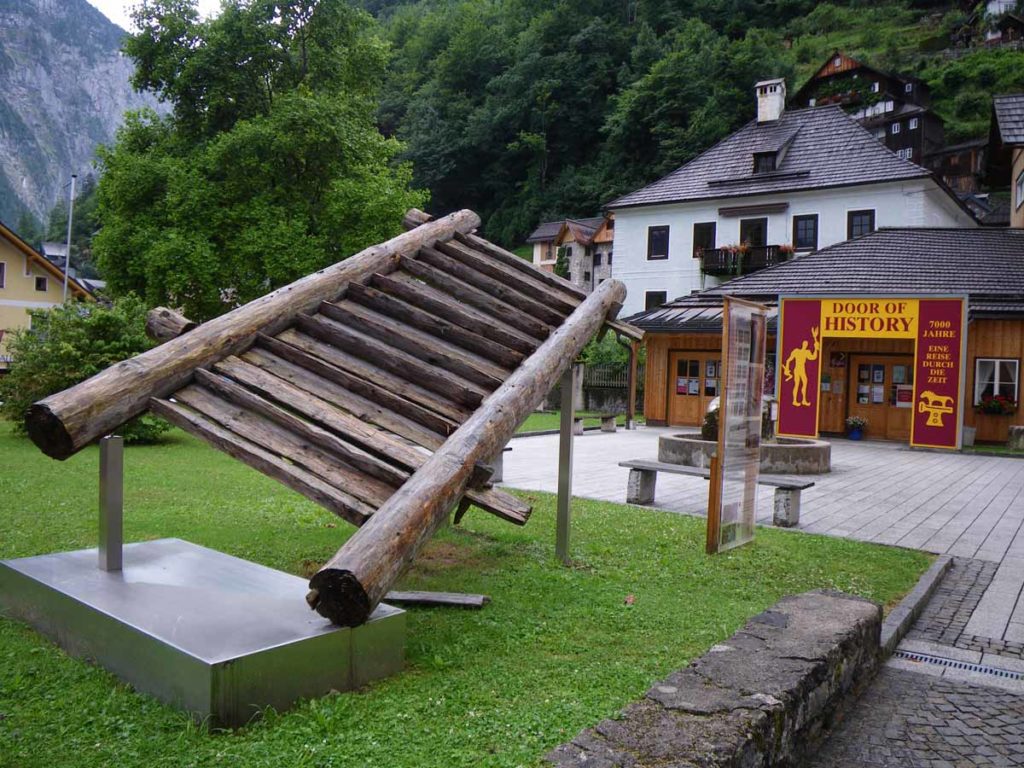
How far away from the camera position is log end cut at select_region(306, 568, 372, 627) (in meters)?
3.46

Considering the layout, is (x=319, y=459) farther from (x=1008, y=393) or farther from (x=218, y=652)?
(x=1008, y=393)

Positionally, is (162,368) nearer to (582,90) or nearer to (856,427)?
(856,427)

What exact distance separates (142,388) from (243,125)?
60.3 feet

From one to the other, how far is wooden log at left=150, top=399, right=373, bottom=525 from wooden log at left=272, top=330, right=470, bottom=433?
3.02ft

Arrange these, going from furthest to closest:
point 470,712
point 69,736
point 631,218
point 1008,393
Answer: point 631,218 < point 1008,393 < point 470,712 < point 69,736

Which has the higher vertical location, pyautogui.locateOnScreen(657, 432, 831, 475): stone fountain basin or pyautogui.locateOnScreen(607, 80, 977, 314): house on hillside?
pyautogui.locateOnScreen(607, 80, 977, 314): house on hillside

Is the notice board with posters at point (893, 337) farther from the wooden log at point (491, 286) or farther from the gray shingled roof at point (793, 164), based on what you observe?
the wooden log at point (491, 286)

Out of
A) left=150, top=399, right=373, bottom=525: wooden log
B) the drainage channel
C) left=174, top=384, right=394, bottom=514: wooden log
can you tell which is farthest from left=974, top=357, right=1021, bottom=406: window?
left=150, top=399, right=373, bottom=525: wooden log

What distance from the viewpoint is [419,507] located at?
391 cm

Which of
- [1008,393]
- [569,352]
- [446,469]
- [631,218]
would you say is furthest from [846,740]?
[631,218]

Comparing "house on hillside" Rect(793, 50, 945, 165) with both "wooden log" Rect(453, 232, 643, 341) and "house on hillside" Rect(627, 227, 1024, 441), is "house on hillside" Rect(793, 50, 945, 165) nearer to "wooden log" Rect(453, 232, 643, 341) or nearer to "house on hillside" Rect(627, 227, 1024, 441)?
"house on hillside" Rect(627, 227, 1024, 441)

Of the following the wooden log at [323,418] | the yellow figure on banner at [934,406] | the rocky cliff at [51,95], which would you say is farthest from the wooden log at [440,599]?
the rocky cliff at [51,95]

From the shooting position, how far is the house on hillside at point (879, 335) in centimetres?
2039

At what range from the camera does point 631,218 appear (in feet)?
118
